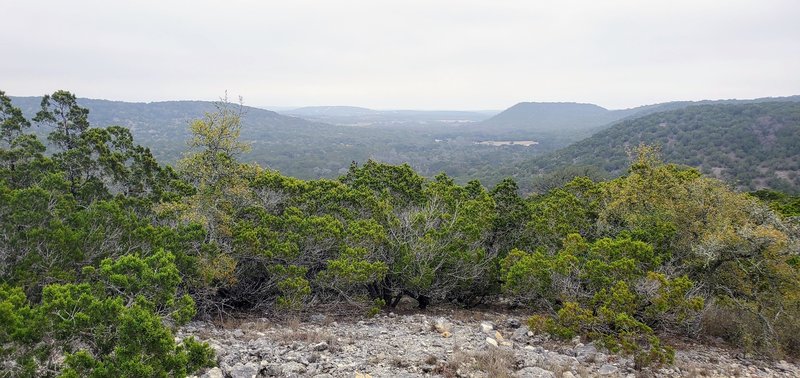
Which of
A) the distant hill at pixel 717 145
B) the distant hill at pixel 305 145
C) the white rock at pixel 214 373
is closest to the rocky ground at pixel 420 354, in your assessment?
the white rock at pixel 214 373

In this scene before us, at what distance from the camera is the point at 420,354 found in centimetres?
868

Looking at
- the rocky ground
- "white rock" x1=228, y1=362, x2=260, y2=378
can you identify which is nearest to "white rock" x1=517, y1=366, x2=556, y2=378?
the rocky ground

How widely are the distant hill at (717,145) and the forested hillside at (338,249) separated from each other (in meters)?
42.5

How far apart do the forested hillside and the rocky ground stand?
22.3 inches

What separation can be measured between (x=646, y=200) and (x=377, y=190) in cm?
893

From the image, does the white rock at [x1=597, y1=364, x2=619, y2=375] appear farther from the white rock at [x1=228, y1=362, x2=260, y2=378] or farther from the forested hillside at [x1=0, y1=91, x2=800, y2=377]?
the white rock at [x1=228, y1=362, x2=260, y2=378]

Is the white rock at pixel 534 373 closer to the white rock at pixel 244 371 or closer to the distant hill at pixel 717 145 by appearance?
the white rock at pixel 244 371

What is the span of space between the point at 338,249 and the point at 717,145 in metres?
84.4

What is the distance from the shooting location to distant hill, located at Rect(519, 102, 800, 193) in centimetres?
6210

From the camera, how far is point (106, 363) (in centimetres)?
512

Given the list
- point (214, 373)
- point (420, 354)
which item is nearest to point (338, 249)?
point (420, 354)

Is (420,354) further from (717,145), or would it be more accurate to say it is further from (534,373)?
(717,145)

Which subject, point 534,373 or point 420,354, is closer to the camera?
point 534,373

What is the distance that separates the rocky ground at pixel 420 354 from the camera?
306 inches
